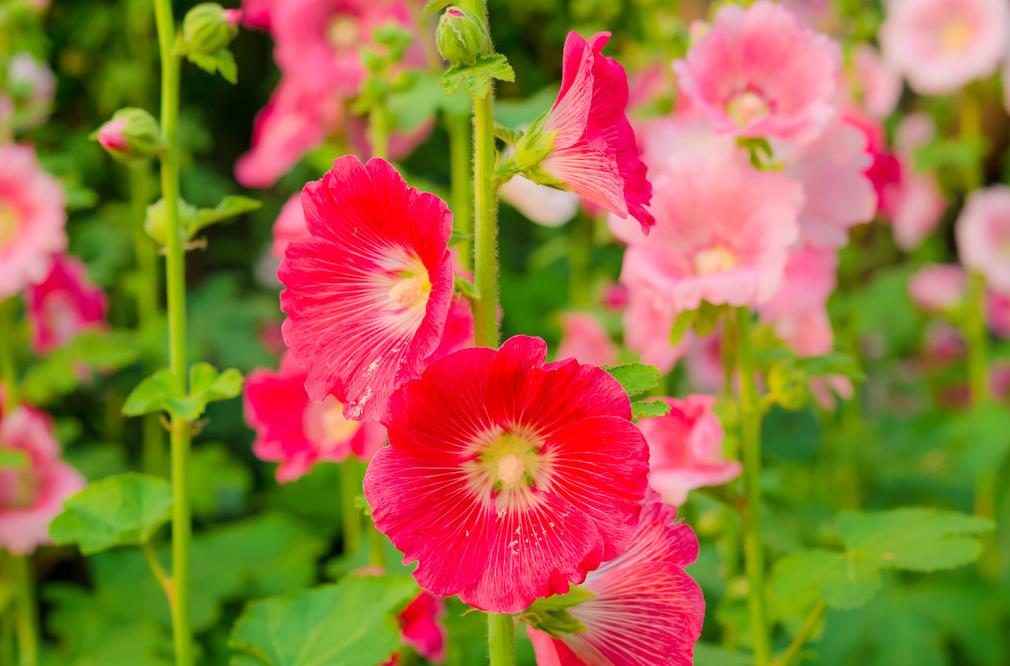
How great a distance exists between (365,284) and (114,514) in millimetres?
441

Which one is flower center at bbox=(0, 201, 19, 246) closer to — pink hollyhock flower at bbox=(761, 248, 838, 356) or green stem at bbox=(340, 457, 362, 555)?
green stem at bbox=(340, 457, 362, 555)

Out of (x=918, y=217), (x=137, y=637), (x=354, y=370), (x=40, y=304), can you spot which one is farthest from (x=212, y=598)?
(x=918, y=217)

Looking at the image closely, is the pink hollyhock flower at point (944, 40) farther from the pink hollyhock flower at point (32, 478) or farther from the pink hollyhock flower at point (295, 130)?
the pink hollyhock flower at point (32, 478)

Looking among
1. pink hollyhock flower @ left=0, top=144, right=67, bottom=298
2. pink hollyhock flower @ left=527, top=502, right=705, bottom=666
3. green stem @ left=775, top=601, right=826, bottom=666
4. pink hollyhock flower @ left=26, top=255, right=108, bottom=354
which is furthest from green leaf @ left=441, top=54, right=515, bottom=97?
pink hollyhock flower @ left=26, top=255, right=108, bottom=354

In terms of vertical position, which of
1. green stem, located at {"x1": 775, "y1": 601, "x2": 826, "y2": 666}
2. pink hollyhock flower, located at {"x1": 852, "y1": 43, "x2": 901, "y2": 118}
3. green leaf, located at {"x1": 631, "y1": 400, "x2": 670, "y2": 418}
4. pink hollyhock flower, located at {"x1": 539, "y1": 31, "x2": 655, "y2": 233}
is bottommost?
green stem, located at {"x1": 775, "y1": 601, "x2": 826, "y2": 666}

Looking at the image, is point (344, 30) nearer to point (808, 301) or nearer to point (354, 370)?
point (808, 301)

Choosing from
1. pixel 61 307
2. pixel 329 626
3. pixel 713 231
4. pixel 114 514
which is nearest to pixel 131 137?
pixel 114 514

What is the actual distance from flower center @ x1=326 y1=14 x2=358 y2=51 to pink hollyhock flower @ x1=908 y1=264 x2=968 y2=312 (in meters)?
1.31

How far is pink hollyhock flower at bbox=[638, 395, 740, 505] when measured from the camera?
3.72ft

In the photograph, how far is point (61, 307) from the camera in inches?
78.4

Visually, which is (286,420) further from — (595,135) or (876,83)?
(876,83)

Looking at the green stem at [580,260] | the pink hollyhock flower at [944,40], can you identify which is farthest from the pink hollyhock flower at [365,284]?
the pink hollyhock flower at [944,40]

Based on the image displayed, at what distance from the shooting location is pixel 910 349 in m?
2.81

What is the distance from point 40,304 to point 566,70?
141cm
